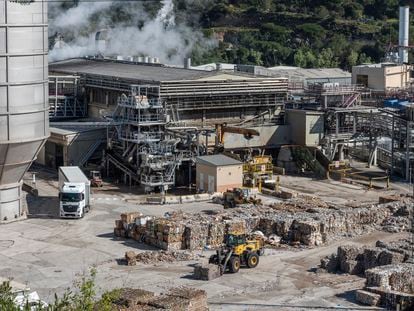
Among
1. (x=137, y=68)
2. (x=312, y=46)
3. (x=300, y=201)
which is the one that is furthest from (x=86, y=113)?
(x=312, y=46)

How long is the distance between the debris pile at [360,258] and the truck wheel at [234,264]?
288 cm

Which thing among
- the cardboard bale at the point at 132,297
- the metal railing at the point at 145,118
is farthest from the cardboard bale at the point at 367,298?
A: the metal railing at the point at 145,118

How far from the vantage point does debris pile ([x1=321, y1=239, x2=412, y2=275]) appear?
115ft

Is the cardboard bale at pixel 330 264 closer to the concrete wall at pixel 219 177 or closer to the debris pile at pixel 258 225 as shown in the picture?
the debris pile at pixel 258 225

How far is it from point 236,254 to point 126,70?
105ft

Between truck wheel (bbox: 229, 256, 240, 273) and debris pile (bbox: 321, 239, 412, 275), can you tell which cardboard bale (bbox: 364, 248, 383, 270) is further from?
truck wheel (bbox: 229, 256, 240, 273)

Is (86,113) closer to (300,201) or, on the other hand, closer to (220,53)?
(300,201)

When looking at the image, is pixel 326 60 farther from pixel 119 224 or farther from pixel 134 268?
pixel 134 268

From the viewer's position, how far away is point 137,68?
66.9 m

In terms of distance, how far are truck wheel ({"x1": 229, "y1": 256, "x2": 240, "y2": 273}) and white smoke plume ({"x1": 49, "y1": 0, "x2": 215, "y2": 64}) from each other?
176 ft

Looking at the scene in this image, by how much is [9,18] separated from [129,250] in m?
10.0

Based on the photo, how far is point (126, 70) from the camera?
215 ft

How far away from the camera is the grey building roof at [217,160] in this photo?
50.4 meters

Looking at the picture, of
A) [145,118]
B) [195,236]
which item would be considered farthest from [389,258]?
[145,118]
